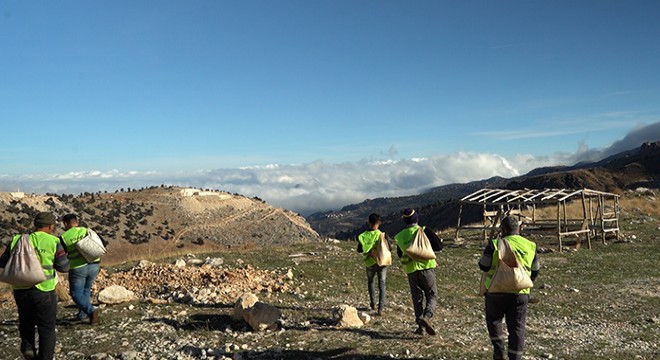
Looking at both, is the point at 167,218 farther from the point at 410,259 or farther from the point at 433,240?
the point at 433,240

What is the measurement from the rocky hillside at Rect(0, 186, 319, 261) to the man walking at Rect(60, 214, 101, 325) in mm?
28726

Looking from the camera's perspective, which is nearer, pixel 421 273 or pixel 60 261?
pixel 60 261

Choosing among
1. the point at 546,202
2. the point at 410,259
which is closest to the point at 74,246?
the point at 410,259

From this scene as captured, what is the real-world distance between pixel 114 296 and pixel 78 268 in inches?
82.1

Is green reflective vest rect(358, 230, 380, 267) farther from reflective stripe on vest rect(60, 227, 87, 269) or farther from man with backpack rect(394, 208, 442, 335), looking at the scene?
reflective stripe on vest rect(60, 227, 87, 269)

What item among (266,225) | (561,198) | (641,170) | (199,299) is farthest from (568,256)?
(641,170)

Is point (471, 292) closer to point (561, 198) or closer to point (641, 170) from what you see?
point (561, 198)

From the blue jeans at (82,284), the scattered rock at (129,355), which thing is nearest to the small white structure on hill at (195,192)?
the blue jeans at (82,284)

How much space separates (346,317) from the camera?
921 cm

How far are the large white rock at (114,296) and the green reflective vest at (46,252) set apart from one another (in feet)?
13.5

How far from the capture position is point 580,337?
9.16m

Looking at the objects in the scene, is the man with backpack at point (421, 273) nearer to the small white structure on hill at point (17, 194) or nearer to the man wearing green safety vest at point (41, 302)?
the man wearing green safety vest at point (41, 302)

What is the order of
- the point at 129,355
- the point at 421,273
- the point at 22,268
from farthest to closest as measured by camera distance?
the point at 421,273 < the point at 129,355 < the point at 22,268

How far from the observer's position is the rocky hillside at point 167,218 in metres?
40.9
